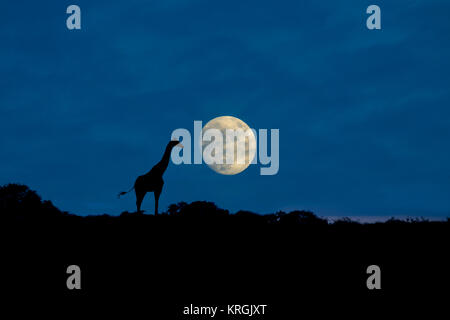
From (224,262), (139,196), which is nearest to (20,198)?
(139,196)

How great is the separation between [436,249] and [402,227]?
226cm

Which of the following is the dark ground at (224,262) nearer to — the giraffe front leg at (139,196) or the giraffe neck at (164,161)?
the giraffe front leg at (139,196)

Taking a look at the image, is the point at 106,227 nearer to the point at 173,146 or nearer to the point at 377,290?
the point at 173,146

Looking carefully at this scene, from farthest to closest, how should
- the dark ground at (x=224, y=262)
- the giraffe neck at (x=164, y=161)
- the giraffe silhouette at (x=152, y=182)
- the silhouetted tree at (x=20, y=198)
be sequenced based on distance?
the silhouetted tree at (x=20, y=198), the giraffe neck at (x=164, y=161), the giraffe silhouette at (x=152, y=182), the dark ground at (x=224, y=262)

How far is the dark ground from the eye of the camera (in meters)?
13.4

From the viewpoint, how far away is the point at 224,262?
49.4 feet

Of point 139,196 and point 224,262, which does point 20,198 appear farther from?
point 224,262

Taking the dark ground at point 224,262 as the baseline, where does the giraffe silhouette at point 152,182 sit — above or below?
above

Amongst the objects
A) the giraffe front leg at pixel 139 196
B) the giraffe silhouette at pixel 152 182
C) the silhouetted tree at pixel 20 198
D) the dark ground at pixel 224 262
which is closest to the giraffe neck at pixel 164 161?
the giraffe silhouette at pixel 152 182

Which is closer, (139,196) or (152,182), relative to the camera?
(152,182)

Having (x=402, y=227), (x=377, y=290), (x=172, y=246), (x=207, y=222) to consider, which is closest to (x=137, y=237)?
(x=172, y=246)

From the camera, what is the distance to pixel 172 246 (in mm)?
16016

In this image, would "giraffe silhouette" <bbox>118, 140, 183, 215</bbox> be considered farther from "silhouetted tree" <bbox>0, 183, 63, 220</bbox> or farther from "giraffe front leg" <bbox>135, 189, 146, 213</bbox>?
"silhouetted tree" <bbox>0, 183, 63, 220</bbox>

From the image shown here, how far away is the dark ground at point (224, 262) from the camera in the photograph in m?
13.4
